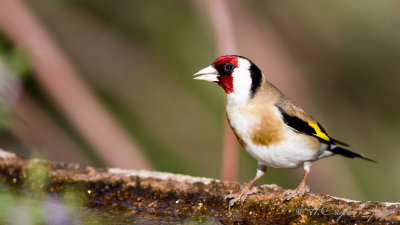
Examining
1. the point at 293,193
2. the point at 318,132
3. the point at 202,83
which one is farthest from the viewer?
the point at 202,83

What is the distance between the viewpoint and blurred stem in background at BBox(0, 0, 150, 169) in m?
6.12

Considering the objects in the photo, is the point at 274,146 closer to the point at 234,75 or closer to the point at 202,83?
the point at 234,75

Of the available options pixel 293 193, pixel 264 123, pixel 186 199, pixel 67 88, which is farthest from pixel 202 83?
pixel 293 193

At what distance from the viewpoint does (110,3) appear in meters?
7.54

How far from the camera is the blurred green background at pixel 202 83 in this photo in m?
7.14

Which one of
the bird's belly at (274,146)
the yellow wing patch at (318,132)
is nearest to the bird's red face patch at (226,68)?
the bird's belly at (274,146)

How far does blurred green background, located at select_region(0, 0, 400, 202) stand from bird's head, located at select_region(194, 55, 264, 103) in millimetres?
2903

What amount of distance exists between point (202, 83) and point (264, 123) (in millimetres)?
4656

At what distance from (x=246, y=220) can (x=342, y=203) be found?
50 cm

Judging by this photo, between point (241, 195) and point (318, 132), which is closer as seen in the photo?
point (241, 195)

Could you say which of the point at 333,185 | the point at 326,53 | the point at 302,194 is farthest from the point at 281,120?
the point at 326,53

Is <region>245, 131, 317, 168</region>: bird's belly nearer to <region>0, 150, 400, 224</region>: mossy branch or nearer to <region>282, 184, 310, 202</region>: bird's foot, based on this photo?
<region>0, 150, 400, 224</region>: mossy branch

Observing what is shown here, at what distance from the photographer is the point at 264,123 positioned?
3705 mm

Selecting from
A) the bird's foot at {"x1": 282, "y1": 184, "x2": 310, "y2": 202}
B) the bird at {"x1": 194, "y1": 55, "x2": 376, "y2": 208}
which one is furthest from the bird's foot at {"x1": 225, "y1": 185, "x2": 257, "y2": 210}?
the bird's foot at {"x1": 282, "y1": 184, "x2": 310, "y2": 202}
